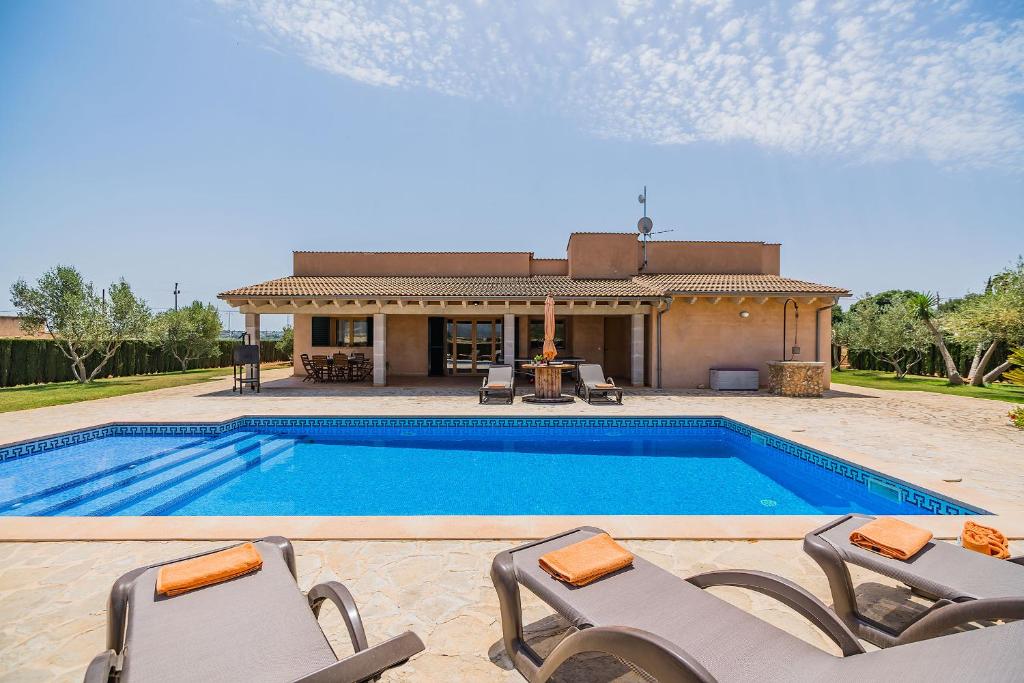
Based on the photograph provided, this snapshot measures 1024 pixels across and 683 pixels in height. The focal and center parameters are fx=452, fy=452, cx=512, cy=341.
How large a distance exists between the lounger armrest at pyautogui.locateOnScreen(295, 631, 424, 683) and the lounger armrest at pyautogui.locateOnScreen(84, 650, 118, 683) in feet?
2.29

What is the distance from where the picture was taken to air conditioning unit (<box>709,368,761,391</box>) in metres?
13.9

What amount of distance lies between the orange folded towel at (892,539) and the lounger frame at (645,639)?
0.86 m

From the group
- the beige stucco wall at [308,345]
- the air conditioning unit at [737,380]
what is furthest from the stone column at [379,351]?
the air conditioning unit at [737,380]

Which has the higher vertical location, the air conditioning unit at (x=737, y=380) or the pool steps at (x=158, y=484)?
the air conditioning unit at (x=737, y=380)

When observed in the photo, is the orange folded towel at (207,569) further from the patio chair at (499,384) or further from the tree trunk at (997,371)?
the tree trunk at (997,371)

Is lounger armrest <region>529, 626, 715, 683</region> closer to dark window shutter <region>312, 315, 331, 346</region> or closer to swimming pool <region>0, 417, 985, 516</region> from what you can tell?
swimming pool <region>0, 417, 985, 516</region>

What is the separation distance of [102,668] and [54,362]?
76.8ft

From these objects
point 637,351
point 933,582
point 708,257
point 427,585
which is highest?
point 708,257

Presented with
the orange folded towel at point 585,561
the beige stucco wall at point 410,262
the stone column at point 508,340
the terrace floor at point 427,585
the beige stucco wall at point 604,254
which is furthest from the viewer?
the beige stucco wall at point 410,262

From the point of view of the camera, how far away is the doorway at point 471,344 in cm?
1835

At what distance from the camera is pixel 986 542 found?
2.51 metres

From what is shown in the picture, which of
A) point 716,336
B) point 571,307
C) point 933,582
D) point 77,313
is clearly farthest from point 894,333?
point 77,313

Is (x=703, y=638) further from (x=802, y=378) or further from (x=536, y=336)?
(x=536, y=336)

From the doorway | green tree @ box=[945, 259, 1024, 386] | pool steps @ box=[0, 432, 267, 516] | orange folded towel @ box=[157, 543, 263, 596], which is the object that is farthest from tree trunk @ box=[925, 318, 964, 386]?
pool steps @ box=[0, 432, 267, 516]
